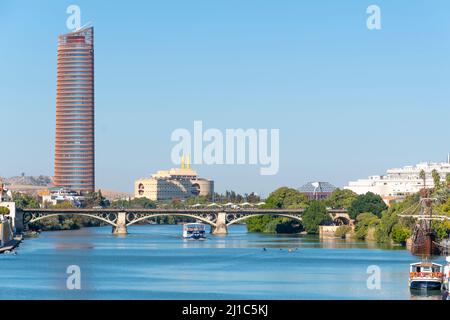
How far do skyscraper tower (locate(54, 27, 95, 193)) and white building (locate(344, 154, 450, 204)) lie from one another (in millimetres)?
48011

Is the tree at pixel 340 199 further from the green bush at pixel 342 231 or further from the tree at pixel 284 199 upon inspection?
the green bush at pixel 342 231

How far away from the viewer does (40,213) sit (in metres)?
83.9

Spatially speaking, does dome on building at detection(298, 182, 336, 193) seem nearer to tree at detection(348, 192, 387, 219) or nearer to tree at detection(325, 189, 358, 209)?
tree at detection(325, 189, 358, 209)

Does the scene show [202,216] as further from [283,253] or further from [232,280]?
[232,280]

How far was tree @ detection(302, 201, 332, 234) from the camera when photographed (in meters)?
79.6

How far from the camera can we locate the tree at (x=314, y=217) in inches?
3135

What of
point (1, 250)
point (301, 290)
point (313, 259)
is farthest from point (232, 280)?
point (1, 250)

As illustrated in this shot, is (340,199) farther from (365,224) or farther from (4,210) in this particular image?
(4,210)

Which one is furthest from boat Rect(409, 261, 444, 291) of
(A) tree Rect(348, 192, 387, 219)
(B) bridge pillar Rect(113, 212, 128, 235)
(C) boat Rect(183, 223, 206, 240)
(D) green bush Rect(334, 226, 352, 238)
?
(B) bridge pillar Rect(113, 212, 128, 235)

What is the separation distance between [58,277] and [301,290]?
31.4 ft

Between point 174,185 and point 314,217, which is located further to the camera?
point 174,185

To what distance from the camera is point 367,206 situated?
259ft

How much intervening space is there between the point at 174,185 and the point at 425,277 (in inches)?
5156

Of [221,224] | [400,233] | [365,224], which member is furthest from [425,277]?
[221,224]
